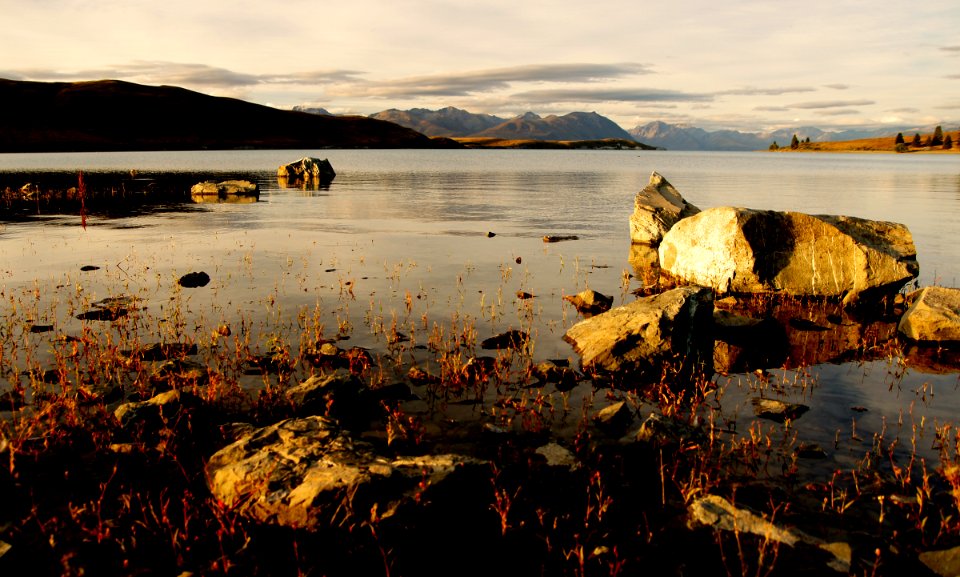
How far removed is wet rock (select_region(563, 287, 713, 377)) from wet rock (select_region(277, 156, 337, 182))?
6520 cm

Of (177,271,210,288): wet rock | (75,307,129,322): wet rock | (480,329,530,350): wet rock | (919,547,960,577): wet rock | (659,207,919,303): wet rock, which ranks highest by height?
(659,207,919,303): wet rock

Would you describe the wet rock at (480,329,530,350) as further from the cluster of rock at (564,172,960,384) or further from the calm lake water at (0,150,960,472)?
the cluster of rock at (564,172,960,384)

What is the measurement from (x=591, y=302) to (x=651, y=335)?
4691 millimetres

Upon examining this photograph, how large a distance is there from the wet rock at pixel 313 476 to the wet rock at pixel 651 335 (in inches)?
215

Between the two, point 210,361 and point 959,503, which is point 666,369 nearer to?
point 959,503

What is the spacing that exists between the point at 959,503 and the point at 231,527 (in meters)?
7.90

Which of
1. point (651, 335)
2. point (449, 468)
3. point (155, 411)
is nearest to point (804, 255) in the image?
point (651, 335)

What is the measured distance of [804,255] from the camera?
18109 mm

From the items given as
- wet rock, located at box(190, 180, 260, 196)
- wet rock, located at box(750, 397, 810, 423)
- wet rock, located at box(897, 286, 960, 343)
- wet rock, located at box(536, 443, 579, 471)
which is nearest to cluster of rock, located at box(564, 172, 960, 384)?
wet rock, located at box(897, 286, 960, 343)

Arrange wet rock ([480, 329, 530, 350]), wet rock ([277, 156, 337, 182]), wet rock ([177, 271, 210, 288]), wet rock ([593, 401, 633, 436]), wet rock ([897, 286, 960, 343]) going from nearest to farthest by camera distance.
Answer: wet rock ([593, 401, 633, 436])
wet rock ([480, 329, 530, 350])
wet rock ([897, 286, 960, 343])
wet rock ([177, 271, 210, 288])
wet rock ([277, 156, 337, 182])

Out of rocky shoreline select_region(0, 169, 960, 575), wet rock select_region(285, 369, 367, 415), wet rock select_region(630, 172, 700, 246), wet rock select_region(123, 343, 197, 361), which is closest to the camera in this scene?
rocky shoreline select_region(0, 169, 960, 575)

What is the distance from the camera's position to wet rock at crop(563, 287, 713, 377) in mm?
12031

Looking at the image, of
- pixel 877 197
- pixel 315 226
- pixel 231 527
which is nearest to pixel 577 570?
pixel 231 527

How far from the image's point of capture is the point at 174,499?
7.27 m
